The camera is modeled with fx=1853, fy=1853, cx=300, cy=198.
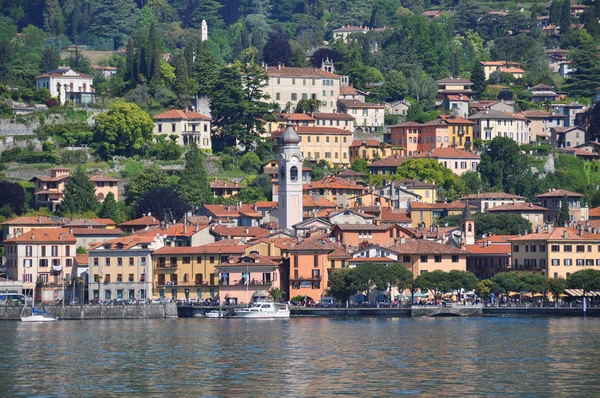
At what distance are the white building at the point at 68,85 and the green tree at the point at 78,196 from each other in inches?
820

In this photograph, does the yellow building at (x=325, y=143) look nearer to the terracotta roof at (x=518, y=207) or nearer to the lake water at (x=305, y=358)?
the terracotta roof at (x=518, y=207)

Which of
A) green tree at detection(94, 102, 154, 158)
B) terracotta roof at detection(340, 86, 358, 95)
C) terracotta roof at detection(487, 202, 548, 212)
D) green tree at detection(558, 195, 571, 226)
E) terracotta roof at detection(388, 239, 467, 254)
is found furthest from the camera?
terracotta roof at detection(340, 86, 358, 95)

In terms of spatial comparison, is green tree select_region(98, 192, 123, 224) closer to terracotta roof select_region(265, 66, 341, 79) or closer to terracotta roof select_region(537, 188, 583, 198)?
terracotta roof select_region(265, 66, 341, 79)

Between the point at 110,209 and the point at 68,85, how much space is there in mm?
28999

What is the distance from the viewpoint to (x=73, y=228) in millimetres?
115188

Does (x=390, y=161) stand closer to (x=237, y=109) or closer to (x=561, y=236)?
(x=237, y=109)

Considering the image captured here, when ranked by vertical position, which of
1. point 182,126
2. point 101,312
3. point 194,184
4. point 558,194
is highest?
point 182,126

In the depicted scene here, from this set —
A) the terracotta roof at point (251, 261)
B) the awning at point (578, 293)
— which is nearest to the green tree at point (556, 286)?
the awning at point (578, 293)

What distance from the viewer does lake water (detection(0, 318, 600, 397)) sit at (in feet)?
216

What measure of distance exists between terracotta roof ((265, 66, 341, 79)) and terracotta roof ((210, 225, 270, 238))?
32.6 m

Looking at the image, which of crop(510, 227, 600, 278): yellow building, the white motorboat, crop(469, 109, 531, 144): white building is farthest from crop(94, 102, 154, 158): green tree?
crop(510, 227, 600, 278): yellow building

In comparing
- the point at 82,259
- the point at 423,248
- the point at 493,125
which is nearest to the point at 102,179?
the point at 82,259

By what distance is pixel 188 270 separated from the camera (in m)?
108

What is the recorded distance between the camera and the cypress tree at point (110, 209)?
12100 cm
